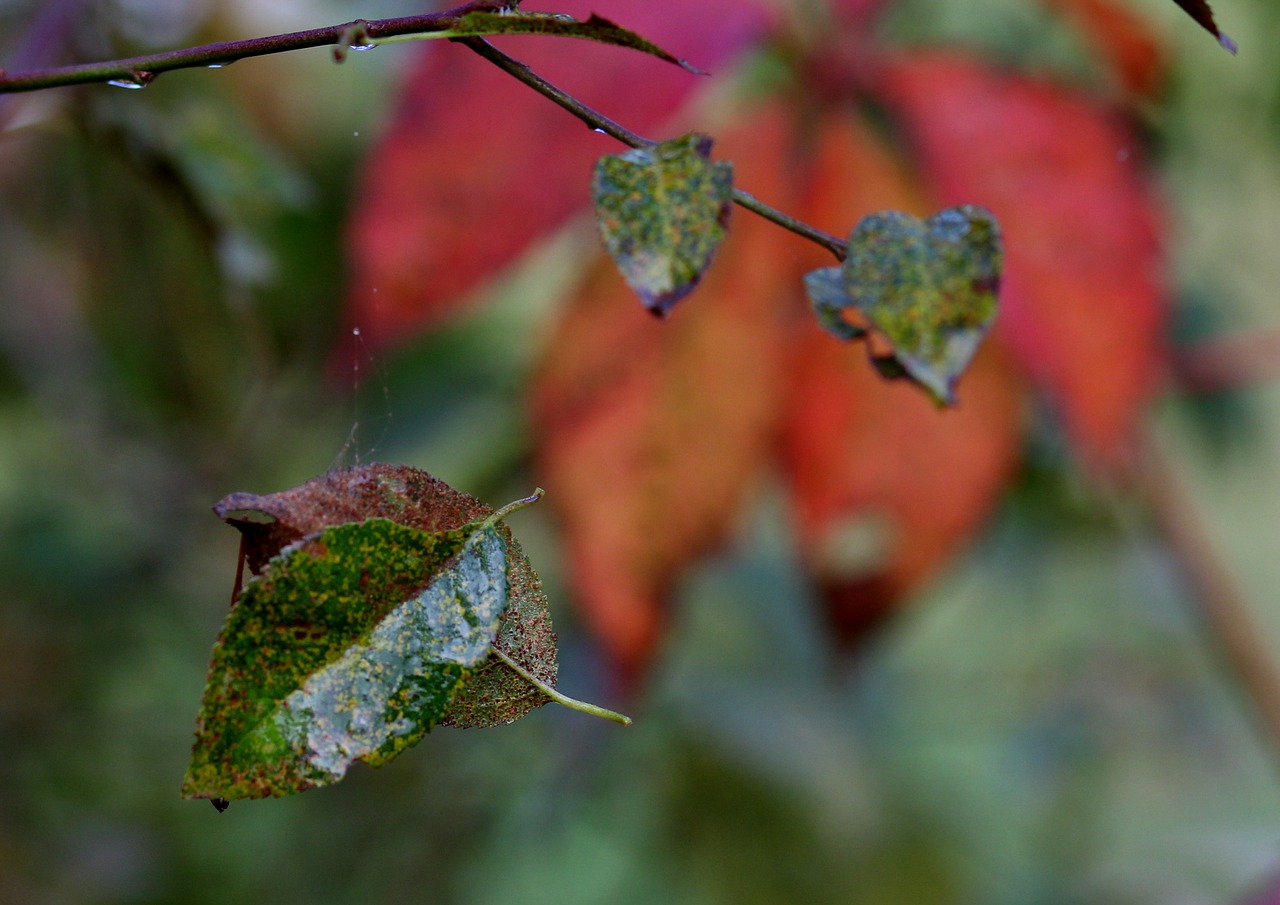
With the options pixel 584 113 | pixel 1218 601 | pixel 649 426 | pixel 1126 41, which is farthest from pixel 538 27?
pixel 1218 601

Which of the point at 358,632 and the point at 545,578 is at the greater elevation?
the point at 358,632

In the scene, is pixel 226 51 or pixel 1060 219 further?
pixel 1060 219

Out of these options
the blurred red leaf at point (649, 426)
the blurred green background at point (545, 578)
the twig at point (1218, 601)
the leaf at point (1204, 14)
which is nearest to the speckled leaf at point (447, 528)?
the leaf at point (1204, 14)

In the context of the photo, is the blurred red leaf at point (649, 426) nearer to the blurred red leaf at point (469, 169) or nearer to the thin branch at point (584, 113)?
the blurred red leaf at point (469, 169)

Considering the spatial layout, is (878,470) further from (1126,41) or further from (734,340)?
(1126,41)

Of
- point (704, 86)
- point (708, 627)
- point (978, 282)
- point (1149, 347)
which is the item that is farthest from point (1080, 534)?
point (978, 282)

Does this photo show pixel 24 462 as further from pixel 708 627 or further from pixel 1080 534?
pixel 1080 534
